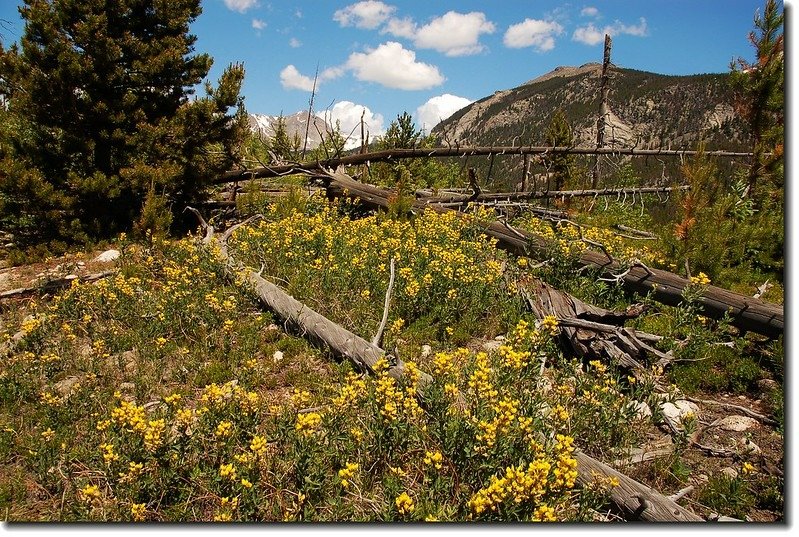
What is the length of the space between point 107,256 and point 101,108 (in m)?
2.77

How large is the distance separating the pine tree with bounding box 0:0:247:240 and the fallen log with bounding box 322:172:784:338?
22.0 feet

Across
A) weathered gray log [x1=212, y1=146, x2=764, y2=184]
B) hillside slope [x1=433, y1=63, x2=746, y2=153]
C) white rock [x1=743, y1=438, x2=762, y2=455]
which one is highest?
hillside slope [x1=433, y1=63, x2=746, y2=153]

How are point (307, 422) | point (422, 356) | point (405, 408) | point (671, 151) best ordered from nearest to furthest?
point (307, 422)
point (405, 408)
point (422, 356)
point (671, 151)

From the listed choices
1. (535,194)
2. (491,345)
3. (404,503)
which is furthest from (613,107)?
(404,503)

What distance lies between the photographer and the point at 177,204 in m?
11.5

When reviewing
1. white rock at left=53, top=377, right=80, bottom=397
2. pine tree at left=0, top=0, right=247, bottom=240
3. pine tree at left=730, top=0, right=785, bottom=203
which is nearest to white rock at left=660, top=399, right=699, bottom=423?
pine tree at left=730, top=0, right=785, bottom=203

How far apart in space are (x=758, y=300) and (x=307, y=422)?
17.3 feet

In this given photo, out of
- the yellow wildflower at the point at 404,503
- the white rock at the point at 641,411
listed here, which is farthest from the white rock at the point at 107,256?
the white rock at the point at 641,411

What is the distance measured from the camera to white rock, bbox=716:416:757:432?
441cm

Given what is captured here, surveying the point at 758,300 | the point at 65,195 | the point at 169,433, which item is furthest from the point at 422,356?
the point at 65,195

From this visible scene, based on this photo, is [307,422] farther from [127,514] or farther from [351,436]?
[127,514]

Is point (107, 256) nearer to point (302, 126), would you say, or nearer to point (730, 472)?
point (730, 472)

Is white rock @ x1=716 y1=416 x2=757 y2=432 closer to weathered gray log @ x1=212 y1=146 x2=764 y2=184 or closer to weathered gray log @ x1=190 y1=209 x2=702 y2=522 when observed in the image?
weathered gray log @ x1=190 y1=209 x2=702 y2=522

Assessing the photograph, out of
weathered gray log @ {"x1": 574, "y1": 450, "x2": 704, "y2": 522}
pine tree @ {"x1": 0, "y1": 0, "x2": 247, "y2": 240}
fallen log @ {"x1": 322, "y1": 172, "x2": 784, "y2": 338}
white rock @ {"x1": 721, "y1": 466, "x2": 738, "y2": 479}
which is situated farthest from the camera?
pine tree @ {"x1": 0, "y1": 0, "x2": 247, "y2": 240}
